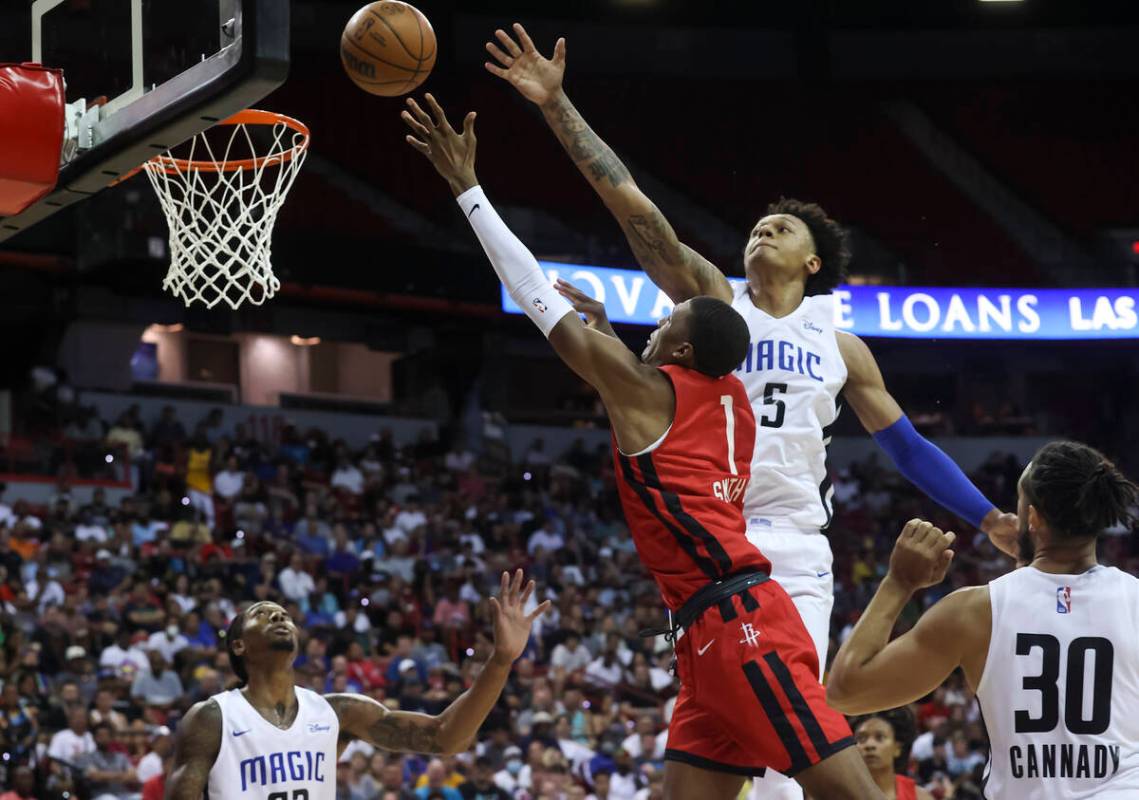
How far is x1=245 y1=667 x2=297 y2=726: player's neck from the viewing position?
5762 mm

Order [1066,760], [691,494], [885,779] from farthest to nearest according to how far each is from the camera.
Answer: [885,779], [691,494], [1066,760]

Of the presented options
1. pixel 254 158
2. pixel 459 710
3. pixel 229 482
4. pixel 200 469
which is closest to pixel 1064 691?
pixel 459 710

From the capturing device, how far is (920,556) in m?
3.42

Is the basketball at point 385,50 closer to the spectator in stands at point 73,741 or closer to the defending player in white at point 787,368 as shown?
the defending player in white at point 787,368

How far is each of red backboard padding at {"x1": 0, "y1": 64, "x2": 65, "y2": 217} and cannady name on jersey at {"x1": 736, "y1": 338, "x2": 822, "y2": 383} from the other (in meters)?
2.81

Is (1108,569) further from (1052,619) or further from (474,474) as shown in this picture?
(474,474)

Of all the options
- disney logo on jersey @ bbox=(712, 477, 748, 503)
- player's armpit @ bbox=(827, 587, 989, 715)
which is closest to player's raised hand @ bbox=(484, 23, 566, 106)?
disney logo on jersey @ bbox=(712, 477, 748, 503)

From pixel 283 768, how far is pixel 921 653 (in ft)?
9.73

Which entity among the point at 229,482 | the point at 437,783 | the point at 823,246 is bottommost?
the point at 437,783

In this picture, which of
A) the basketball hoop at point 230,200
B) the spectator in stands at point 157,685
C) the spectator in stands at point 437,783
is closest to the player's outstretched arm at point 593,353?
the basketball hoop at point 230,200

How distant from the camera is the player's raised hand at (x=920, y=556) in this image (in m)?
3.41

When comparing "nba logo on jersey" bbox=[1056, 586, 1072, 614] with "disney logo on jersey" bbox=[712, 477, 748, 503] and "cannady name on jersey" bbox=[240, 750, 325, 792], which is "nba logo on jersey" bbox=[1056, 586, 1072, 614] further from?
"cannady name on jersey" bbox=[240, 750, 325, 792]

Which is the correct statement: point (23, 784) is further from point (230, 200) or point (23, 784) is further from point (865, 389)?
point (865, 389)

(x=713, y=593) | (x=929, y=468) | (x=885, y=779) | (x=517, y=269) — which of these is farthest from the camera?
(x=885, y=779)
